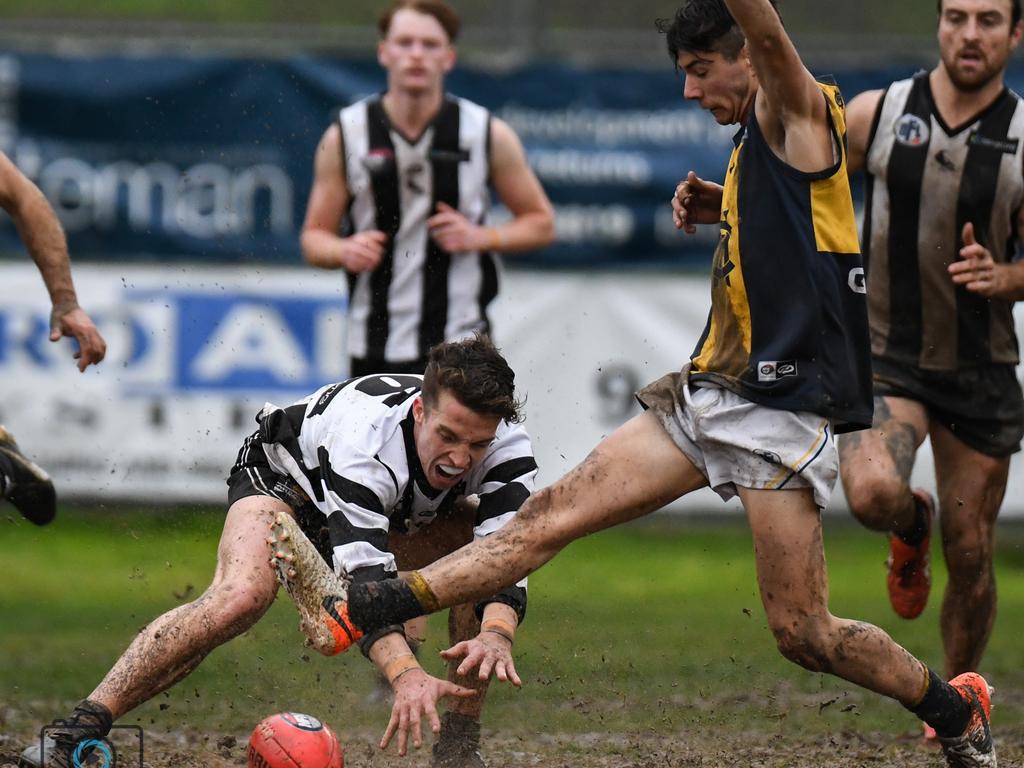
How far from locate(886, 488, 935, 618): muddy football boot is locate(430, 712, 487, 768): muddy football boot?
6.50 ft

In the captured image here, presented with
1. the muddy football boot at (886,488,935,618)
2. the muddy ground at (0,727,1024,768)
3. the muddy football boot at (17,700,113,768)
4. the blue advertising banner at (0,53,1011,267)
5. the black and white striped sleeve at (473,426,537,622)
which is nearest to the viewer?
the muddy football boot at (17,700,113,768)

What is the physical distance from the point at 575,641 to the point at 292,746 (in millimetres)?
3268

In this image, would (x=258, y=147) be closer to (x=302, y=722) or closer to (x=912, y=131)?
(x=912, y=131)

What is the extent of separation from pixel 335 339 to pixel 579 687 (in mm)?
3991

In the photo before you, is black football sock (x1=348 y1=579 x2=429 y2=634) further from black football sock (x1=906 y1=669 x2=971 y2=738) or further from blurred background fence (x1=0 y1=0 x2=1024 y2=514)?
blurred background fence (x1=0 y1=0 x2=1024 y2=514)

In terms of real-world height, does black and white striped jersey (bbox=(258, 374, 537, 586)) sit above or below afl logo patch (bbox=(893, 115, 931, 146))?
Result: below

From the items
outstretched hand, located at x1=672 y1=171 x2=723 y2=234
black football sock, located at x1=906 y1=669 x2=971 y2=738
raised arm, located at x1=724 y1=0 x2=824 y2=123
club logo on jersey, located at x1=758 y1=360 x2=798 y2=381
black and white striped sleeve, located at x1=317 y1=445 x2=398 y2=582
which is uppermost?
raised arm, located at x1=724 y1=0 x2=824 y2=123

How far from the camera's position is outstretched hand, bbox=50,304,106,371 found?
6168 mm

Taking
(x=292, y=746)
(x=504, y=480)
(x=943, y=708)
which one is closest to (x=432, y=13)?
(x=504, y=480)

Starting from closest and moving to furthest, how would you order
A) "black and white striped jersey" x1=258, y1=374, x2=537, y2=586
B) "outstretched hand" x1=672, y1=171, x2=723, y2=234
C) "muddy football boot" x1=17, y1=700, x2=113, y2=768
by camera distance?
1. "muddy football boot" x1=17, y1=700, x2=113, y2=768
2. "black and white striped jersey" x1=258, y1=374, x2=537, y2=586
3. "outstretched hand" x1=672, y1=171, x2=723, y2=234

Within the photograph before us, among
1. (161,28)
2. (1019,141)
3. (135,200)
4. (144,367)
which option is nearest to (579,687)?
(1019,141)

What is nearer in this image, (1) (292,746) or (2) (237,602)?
(1) (292,746)

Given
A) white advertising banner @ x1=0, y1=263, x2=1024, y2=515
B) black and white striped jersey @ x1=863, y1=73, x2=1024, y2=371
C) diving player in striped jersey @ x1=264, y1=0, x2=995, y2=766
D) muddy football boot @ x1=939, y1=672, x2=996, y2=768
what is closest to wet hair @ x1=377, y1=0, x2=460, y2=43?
black and white striped jersey @ x1=863, y1=73, x2=1024, y2=371

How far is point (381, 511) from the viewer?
5074 millimetres
